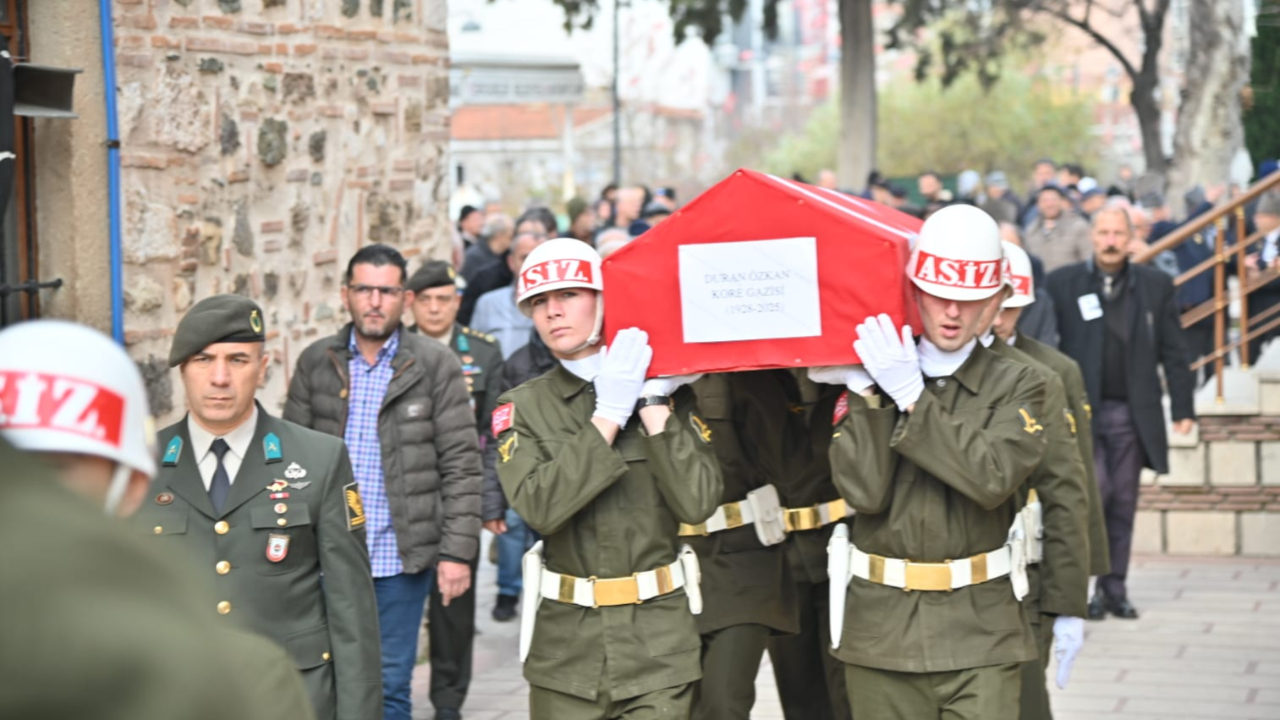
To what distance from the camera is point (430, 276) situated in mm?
8742

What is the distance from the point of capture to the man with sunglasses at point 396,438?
7.14 m

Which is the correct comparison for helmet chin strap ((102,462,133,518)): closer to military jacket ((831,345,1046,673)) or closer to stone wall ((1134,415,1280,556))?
military jacket ((831,345,1046,673))

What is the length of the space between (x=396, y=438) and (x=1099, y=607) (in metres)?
4.64

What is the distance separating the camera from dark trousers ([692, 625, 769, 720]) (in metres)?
6.23

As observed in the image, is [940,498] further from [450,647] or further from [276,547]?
[450,647]

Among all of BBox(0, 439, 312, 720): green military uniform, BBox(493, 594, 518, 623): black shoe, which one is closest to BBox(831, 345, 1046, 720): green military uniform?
BBox(0, 439, 312, 720): green military uniform

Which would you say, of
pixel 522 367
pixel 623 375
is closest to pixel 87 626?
pixel 623 375

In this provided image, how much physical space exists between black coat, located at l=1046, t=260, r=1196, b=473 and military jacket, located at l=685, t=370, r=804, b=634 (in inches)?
151

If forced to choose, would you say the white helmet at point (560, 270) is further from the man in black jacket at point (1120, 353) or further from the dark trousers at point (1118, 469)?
the dark trousers at point (1118, 469)

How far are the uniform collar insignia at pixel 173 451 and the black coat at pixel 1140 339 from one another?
19.7 feet

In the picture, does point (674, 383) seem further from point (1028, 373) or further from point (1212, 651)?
point (1212, 651)

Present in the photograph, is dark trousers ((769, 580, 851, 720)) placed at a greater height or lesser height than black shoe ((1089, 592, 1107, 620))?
greater

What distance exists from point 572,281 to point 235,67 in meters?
3.22

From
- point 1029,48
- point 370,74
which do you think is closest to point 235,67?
point 370,74
